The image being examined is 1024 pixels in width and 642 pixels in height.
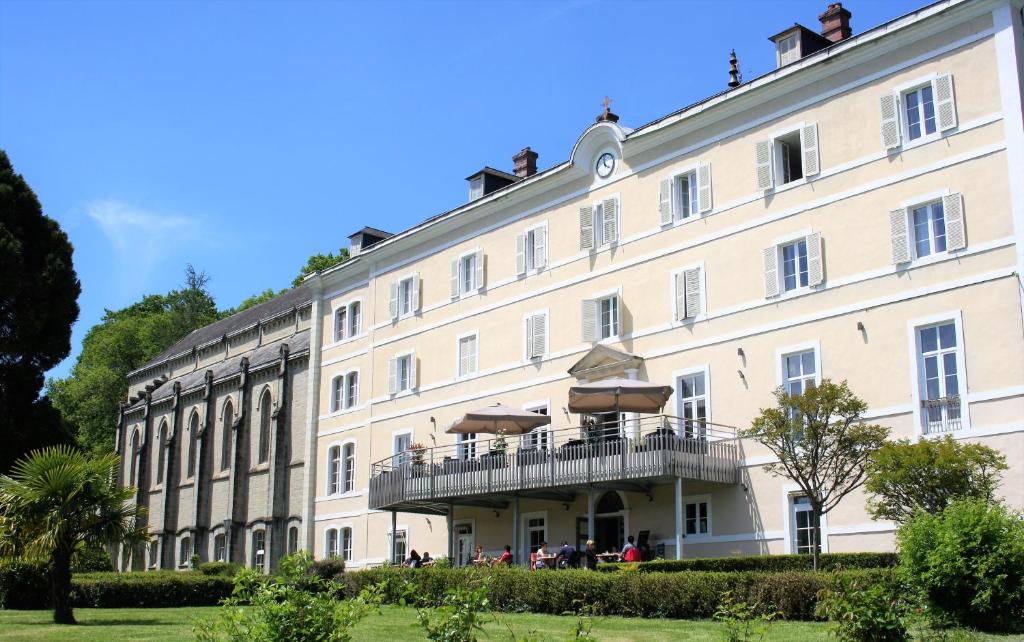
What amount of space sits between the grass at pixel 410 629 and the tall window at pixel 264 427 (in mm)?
27171

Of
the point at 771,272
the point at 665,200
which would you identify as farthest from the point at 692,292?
the point at 665,200

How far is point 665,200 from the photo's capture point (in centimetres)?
3166

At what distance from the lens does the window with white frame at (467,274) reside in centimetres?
3803

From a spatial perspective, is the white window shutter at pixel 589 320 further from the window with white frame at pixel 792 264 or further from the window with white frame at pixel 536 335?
the window with white frame at pixel 792 264

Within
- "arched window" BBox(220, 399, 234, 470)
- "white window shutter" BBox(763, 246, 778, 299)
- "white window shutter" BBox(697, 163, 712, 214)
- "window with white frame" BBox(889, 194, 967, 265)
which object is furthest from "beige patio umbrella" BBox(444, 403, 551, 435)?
"arched window" BBox(220, 399, 234, 470)

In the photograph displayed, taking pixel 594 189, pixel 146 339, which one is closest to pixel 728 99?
pixel 594 189

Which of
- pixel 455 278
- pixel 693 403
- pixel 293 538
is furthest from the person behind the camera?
pixel 293 538

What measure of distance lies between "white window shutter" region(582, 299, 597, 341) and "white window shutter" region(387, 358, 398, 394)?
34.0 feet

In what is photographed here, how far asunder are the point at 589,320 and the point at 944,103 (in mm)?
11832

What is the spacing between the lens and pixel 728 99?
98.2 feet

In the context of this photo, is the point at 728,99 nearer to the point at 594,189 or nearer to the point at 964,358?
the point at 594,189

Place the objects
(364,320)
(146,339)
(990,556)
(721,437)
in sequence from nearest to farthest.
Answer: (990,556) → (721,437) → (364,320) → (146,339)

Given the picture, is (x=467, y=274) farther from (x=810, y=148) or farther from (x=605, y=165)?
(x=810, y=148)

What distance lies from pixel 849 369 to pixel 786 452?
360 centimetres
